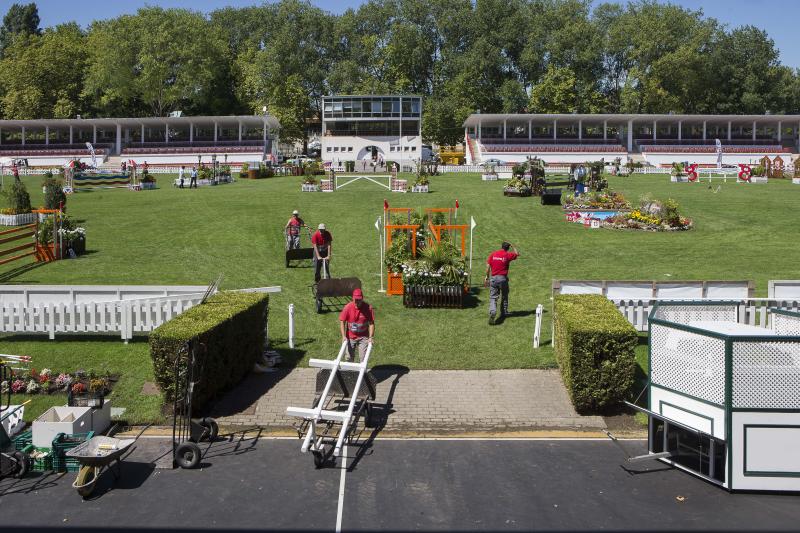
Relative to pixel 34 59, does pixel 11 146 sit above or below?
below

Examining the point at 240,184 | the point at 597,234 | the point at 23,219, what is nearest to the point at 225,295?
the point at 597,234

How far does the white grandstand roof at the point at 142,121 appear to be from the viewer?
228 feet

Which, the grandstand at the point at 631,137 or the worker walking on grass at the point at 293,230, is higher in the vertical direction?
the grandstand at the point at 631,137

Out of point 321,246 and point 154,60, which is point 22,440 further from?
point 154,60

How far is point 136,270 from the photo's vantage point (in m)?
22.7

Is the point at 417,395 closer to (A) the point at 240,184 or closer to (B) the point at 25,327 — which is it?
(B) the point at 25,327

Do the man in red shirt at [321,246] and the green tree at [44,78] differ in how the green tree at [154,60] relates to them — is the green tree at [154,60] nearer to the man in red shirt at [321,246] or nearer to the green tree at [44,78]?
the green tree at [44,78]

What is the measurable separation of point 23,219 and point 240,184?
18075mm

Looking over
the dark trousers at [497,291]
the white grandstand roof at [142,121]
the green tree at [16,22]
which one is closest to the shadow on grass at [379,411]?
the dark trousers at [497,291]

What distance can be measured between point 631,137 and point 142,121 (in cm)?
4590

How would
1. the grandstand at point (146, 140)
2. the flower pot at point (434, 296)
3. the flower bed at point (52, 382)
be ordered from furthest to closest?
the grandstand at point (146, 140) < the flower pot at point (434, 296) < the flower bed at point (52, 382)

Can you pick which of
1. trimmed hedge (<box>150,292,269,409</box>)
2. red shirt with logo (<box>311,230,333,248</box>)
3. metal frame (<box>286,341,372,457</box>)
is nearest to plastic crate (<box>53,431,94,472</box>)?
trimmed hedge (<box>150,292,269,409</box>)

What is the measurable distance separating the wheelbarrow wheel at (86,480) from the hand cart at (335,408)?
244 centimetres

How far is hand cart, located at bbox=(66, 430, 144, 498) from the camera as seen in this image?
8.87 meters
